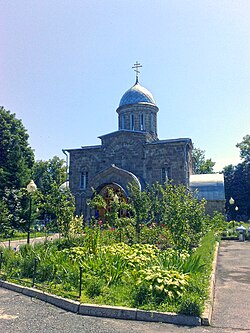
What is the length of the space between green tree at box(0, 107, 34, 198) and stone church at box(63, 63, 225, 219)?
4247mm

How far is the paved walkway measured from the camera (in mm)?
5465

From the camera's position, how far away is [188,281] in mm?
6367

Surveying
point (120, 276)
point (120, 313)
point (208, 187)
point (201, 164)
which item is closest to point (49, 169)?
point (201, 164)

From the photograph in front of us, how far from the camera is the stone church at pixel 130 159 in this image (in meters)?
23.3

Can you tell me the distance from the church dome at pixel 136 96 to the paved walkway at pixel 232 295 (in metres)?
19.9

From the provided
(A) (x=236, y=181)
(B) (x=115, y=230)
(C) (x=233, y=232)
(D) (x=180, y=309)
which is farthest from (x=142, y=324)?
(A) (x=236, y=181)

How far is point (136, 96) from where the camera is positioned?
95.6 feet

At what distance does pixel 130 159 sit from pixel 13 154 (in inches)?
393

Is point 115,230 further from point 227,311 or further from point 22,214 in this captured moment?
point 22,214

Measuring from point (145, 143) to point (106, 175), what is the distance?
4.14 meters

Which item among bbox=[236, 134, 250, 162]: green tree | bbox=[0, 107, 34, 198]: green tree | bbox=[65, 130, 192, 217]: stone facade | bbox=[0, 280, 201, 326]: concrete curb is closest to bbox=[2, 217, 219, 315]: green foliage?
bbox=[0, 280, 201, 326]: concrete curb

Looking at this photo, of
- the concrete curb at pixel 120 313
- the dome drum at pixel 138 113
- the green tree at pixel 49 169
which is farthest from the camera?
the green tree at pixel 49 169

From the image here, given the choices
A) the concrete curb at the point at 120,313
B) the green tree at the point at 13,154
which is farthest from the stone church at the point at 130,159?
the concrete curb at the point at 120,313

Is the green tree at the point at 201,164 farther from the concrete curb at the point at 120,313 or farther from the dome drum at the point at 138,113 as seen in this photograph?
the concrete curb at the point at 120,313
